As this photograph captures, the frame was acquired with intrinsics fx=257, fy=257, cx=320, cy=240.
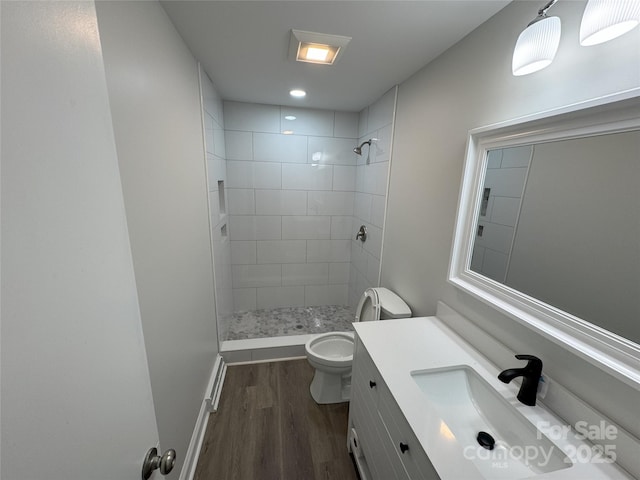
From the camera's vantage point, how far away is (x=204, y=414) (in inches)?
65.5

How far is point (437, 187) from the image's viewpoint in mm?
1435

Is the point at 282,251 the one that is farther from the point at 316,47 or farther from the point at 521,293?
the point at 521,293

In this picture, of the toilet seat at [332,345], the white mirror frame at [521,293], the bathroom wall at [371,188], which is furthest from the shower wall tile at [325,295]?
the white mirror frame at [521,293]

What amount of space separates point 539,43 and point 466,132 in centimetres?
44

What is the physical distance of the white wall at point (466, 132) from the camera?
0.74 m

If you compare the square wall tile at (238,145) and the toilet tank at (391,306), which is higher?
the square wall tile at (238,145)

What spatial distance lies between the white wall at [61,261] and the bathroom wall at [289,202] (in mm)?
2116

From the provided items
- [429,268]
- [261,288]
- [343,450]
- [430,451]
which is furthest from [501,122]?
[261,288]

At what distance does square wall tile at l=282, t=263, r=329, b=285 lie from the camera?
293cm

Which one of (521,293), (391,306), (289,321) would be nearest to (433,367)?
(521,293)

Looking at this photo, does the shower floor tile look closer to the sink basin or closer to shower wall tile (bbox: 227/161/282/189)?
shower wall tile (bbox: 227/161/282/189)

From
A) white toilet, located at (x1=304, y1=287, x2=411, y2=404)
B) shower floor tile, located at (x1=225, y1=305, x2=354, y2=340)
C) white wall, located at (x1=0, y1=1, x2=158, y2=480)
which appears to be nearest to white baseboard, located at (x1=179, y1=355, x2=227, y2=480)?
shower floor tile, located at (x1=225, y1=305, x2=354, y2=340)

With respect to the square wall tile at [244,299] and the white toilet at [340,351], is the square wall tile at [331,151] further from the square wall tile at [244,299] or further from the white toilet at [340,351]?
the square wall tile at [244,299]

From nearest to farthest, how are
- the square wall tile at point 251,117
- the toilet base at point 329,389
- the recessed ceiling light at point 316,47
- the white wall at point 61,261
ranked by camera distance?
the white wall at point 61,261
the recessed ceiling light at point 316,47
the toilet base at point 329,389
the square wall tile at point 251,117
